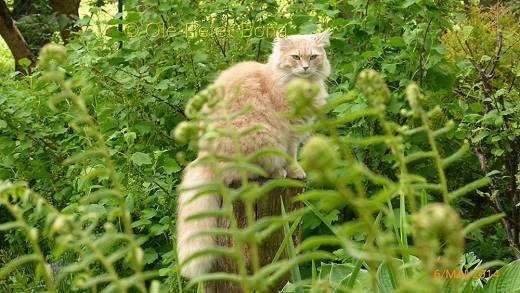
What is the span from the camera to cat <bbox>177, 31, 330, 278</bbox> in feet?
10.7

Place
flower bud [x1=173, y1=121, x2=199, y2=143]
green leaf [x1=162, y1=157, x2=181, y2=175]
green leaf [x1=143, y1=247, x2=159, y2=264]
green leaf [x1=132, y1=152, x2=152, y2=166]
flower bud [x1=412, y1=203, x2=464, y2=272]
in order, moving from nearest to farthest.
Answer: flower bud [x1=412, y1=203, x2=464, y2=272]
flower bud [x1=173, y1=121, x2=199, y2=143]
green leaf [x1=132, y1=152, x2=152, y2=166]
green leaf [x1=162, y1=157, x2=181, y2=175]
green leaf [x1=143, y1=247, x2=159, y2=264]

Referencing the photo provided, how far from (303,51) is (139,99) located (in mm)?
Result: 1051

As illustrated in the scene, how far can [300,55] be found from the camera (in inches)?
170

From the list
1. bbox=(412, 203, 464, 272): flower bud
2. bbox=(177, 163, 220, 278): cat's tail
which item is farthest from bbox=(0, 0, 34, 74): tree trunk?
bbox=(412, 203, 464, 272): flower bud

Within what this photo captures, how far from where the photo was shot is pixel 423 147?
4863 millimetres

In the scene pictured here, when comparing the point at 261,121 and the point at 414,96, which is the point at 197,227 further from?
the point at 414,96

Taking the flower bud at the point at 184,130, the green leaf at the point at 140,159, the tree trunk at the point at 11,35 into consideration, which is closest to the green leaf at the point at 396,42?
Answer: the green leaf at the point at 140,159

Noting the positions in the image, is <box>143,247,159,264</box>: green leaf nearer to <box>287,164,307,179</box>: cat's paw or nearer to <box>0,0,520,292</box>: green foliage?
<box>0,0,520,292</box>: green foliage

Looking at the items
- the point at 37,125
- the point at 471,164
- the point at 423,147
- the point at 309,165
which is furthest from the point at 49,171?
the point at 309,165

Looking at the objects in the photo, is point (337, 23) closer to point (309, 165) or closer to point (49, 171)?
point (49, 171)

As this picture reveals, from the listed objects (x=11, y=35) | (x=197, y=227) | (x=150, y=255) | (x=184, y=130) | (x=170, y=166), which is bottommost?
(x=150, y=255)

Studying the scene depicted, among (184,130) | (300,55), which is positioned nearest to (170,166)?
(300,55)

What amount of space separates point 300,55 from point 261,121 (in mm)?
770

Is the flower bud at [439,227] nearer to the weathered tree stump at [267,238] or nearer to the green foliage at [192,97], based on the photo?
the weathered tree stump at [267,238]
